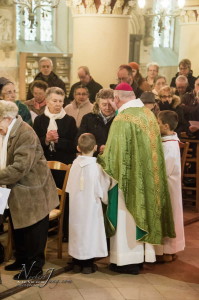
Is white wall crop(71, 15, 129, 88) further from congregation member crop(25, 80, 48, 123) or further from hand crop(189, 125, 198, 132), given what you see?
congregation member crop(25, 80, 48, 123)

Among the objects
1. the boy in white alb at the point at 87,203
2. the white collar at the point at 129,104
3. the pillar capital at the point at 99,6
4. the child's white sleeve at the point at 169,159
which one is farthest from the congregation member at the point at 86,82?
the boy in white alb at the point at 87,203

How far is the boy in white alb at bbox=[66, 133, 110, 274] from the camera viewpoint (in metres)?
5.34

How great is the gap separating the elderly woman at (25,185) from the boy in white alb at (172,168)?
4.17 feet

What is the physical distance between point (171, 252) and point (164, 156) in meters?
1.02

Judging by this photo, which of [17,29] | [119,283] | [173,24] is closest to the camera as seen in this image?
[119,283]

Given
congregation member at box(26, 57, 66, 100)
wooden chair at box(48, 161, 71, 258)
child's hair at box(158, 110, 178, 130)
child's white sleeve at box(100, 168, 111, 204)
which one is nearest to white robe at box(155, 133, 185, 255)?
child's hair at box(158, 110, 178, 130)

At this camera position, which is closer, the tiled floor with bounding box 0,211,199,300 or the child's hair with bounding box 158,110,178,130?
the tiled floor with bounding box 0,211,199,300

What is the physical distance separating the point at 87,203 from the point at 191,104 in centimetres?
396

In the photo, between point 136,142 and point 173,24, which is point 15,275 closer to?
point 136,142

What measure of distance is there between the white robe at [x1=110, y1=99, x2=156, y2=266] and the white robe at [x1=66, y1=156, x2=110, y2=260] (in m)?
0.13

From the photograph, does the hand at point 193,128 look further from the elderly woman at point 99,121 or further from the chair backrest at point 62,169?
the chair backrest at point 62,169

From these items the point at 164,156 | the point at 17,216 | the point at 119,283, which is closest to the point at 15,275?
the point at 17,216

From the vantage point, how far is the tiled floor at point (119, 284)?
5.04 metres

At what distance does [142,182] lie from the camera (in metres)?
5.39
